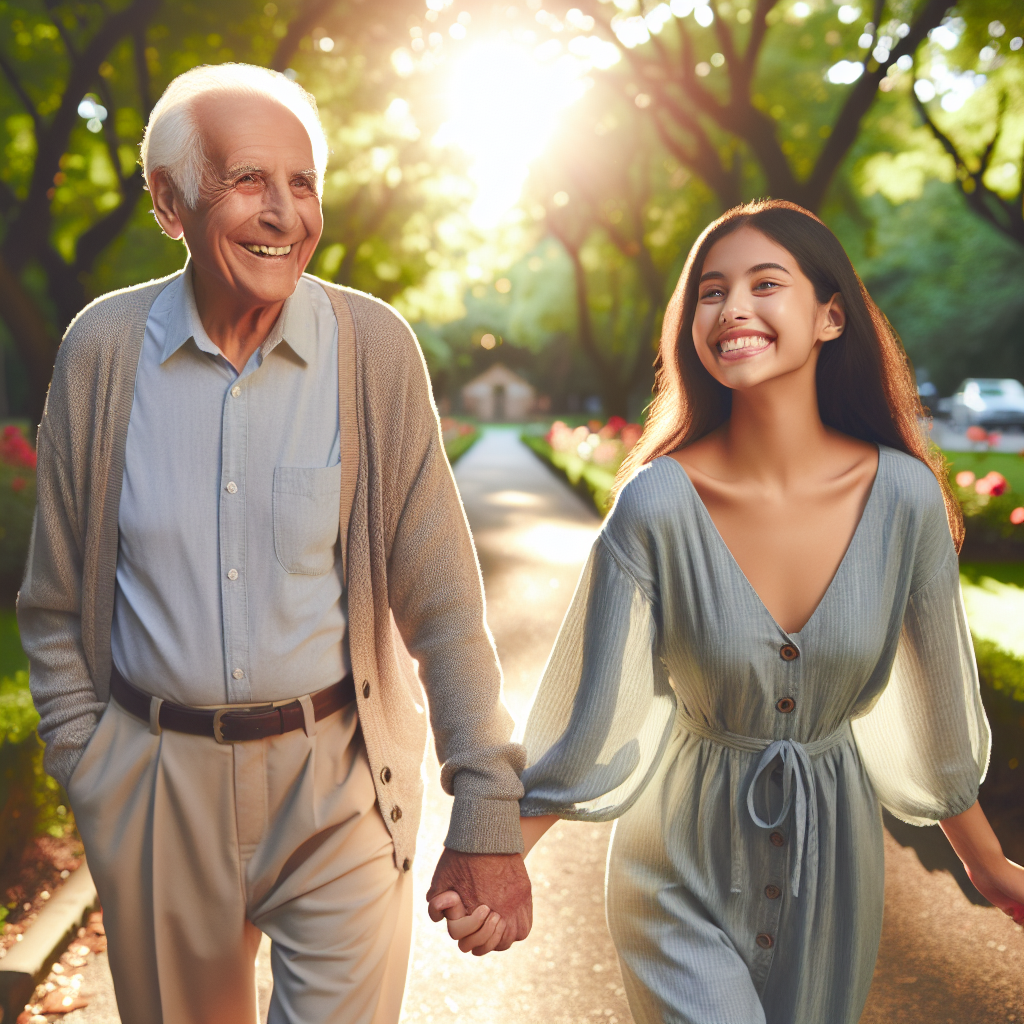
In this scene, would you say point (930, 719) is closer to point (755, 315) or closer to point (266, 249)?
point (755, 315)

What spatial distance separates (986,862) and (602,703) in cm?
89

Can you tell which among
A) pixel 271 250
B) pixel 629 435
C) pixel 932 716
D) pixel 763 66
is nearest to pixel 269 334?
pixel 271 250

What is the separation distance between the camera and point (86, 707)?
7.63ft

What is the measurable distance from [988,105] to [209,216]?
60.2ft

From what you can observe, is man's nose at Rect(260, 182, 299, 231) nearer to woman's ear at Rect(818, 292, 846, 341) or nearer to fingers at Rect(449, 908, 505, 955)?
woman's ear at Rect(818, 292, 846, 341)

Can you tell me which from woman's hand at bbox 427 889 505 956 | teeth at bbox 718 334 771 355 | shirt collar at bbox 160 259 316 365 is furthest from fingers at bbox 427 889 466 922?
teeth at bbox 718 334 771 355

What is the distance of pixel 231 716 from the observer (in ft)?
7.24

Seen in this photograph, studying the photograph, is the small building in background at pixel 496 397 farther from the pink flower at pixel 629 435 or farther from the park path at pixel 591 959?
the park path at pixel 591 959

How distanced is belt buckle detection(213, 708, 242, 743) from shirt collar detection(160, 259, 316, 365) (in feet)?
2.34

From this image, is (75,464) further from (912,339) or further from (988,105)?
(912,339)

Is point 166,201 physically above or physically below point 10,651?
above

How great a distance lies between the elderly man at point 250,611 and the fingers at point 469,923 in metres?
0.01

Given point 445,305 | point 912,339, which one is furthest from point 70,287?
point 912,339

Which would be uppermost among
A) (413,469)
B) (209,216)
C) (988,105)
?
(988,105)
